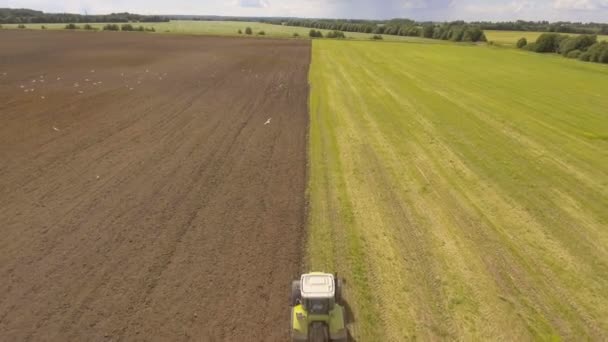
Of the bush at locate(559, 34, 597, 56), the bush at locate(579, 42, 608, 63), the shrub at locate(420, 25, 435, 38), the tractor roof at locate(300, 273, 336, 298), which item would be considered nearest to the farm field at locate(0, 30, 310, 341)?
the tractor roof at locate(300, 273, 336, 298)

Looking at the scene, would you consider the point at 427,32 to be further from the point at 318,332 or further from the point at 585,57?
the point at 318,332

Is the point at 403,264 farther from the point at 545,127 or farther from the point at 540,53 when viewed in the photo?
the point at 540,53

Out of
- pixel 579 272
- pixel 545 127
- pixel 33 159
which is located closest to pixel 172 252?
pixel 33 159

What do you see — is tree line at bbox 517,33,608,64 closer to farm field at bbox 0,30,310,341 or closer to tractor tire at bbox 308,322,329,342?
farm field at bbox 0,30,310,341

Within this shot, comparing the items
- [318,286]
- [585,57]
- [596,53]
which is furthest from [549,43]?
[318,286]

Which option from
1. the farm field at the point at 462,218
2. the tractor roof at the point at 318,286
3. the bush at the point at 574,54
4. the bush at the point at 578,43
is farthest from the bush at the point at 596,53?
the tractor roof at the point at 318,286

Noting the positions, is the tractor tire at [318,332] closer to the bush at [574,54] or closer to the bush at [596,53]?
the bush at [596,53]

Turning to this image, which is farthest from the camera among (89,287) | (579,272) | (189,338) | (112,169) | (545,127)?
(545,127)

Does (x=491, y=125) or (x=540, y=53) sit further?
(x=540, y=53)

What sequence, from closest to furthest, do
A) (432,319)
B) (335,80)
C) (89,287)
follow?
(432,319) → (89,287) → (335,80)
